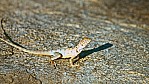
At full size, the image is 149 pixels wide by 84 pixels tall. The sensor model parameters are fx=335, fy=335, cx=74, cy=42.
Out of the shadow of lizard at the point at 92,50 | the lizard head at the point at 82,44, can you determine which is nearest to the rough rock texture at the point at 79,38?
the shadow of lizard at the point at 92,50

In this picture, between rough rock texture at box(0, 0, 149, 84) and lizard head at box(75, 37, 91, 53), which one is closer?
rough rock texture at box(0, 0, 149, 84)

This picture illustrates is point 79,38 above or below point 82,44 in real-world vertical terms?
below

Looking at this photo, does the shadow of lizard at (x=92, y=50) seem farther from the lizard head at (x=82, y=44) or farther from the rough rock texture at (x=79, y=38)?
the lizard head at (x=82, y=44)

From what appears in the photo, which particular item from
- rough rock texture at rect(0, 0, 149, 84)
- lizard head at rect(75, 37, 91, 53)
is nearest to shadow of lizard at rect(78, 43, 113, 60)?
rough rock texture at rect(0, 0, 149, 84)

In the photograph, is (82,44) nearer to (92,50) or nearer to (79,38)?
(92,50)

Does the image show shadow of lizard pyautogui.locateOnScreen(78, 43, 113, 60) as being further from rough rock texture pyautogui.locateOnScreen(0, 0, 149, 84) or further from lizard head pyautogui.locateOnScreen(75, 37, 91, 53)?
lizard head pyautogui.locateOnScreen(75, 37, 91, 53)

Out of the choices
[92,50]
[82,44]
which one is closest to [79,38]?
[92,50]

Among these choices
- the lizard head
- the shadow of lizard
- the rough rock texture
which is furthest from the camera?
the shadow of lizard

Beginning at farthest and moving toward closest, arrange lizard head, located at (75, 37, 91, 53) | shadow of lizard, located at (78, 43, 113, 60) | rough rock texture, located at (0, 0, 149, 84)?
shadow of lizard, located at (78, 43, 113, 60) < lizard head, located at (75, 37, 91, 53) < rough rock texture, located at (0, 0, 149, 84)

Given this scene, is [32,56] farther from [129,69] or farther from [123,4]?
[123,4]

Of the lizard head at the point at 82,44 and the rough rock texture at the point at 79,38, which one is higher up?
the lizard head at the point at 82,44
